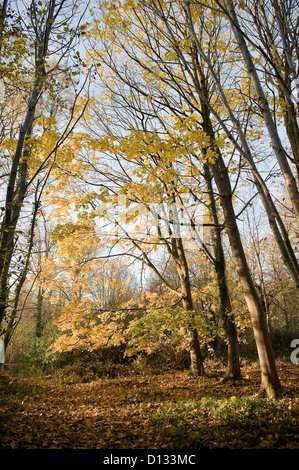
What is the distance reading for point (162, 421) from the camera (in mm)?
3697

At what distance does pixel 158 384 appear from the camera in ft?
22.1

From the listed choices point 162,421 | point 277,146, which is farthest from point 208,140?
point 162,421

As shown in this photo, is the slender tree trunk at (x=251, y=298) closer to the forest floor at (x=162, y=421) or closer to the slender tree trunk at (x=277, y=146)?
the forest floor at (x=162, y=421)

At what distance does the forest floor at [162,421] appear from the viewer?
9.74 feet

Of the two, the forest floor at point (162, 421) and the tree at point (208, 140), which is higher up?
the tree at point (208, 140)

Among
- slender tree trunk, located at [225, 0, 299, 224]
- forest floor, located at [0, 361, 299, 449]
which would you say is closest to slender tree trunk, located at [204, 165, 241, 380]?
forest floor, located at [0, 361, 299, 449]

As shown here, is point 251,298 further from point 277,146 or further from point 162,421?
point 277,146

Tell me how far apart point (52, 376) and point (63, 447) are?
743cm

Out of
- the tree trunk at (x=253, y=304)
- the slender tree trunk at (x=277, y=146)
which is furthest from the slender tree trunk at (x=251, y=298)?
the slender tree trunk at (x=277, y=146)

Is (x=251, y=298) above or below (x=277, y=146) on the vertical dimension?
below

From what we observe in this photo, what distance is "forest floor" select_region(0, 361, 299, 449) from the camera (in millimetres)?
2969

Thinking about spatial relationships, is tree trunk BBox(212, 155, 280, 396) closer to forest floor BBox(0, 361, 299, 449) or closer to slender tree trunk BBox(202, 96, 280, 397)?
slender tree trunk BBox(202, 96, 280, 397)
